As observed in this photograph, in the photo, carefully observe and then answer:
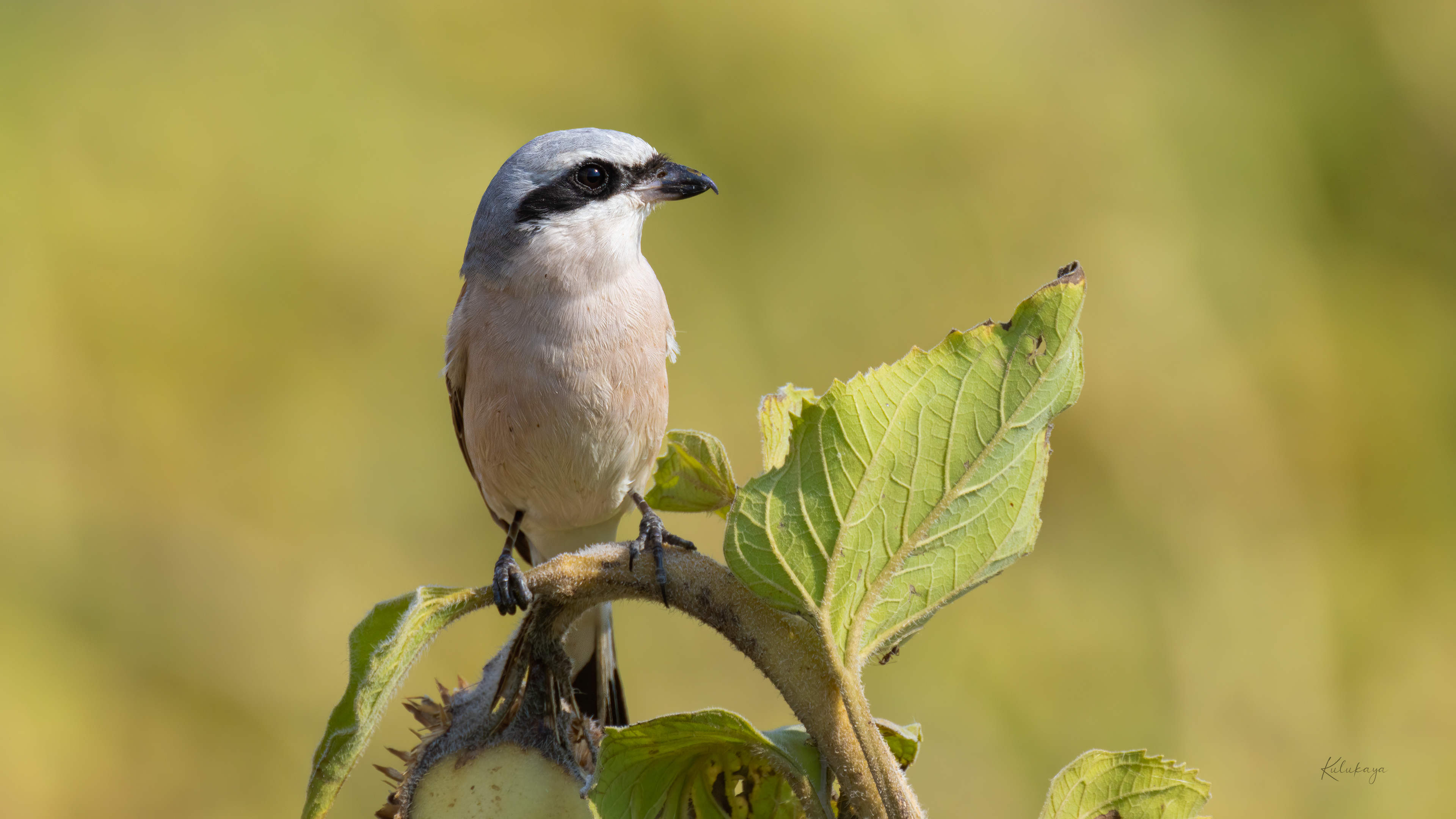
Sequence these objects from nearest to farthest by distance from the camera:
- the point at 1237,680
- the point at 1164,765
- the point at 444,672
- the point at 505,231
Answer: the point at 1164,765, the point at 505,231, the point at 444,672, the point at 1237,680

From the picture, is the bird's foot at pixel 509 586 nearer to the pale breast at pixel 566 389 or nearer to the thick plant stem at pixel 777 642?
the thick plant stem at pixel 777 642

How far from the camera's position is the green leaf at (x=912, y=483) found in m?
1.14

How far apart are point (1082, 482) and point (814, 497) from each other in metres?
4.11

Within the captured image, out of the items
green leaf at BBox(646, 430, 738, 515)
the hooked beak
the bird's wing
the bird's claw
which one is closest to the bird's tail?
the bird's claw

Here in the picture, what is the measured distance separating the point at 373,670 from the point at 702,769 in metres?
0.46

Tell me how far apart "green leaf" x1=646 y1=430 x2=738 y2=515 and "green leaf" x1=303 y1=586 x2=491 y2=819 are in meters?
0.37

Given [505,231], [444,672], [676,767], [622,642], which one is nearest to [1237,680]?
[622,642]

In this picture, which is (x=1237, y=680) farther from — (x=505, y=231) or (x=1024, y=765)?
(x=505, y=231)

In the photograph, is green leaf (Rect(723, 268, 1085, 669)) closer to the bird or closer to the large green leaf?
the large green leaf

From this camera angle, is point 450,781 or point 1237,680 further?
point 1237,680

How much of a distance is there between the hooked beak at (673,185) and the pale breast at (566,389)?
0.22 metres

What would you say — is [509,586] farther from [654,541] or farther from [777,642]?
[777,642]

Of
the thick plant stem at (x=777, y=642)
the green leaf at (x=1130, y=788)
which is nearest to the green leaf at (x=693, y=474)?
the thick plant stem at (x=777, y=642)

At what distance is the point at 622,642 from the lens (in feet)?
14.8
